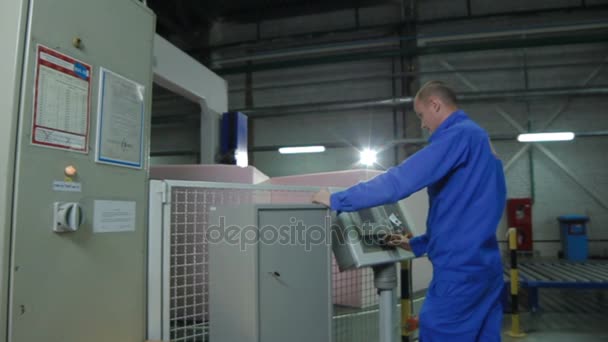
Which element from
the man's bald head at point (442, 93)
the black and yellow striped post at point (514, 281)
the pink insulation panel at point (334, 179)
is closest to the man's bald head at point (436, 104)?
the man's bald head at point (442, 93)

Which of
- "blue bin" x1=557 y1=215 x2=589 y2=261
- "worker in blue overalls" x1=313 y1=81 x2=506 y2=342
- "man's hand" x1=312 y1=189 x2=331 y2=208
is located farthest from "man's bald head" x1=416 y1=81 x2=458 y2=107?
"blue bin" x1=557 y1=215 x2=589 y2=261

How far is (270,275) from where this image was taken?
1553 mm

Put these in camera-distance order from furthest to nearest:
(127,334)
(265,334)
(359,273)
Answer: (359,273) → (127,334) → (265,334)

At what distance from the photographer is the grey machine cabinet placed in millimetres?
1521

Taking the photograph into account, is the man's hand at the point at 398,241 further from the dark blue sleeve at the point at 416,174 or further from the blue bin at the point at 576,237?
the blue bin at the point at 576,237

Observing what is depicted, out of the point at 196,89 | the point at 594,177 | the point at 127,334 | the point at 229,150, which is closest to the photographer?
the point at 127,334

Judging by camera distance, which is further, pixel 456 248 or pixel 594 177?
pixel 594 177

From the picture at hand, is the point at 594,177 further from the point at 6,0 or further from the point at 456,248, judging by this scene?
the point at 6,0

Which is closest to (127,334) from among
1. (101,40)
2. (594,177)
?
(101,40)

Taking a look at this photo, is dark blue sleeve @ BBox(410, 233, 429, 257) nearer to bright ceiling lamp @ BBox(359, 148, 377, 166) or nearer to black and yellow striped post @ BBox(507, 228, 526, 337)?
black and yellow striped post @ BBox(507, 228, 526, 337)

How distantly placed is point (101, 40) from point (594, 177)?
889 cm

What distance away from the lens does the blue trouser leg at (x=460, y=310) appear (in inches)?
59.8

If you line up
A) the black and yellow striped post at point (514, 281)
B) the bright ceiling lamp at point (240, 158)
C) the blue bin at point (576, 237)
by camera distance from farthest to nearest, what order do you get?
the blue bin at point (576, 237) < the bright ceiling lamp at point (240, 158) < the black and yellow striped post at point (514, 281)

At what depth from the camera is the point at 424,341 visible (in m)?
1.60
